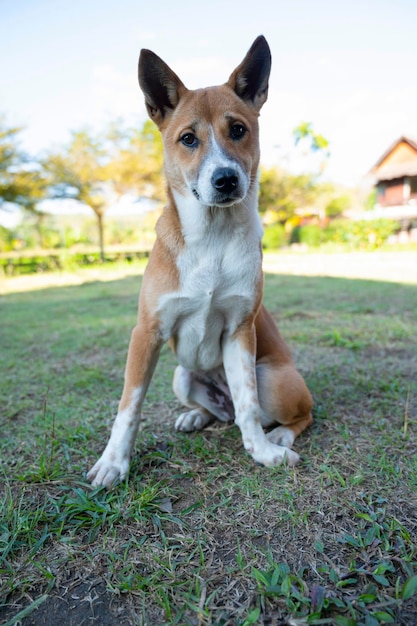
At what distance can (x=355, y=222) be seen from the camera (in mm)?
21578

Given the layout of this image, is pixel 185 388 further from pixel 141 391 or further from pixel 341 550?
pixel 341 550

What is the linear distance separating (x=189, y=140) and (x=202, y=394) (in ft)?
4.91

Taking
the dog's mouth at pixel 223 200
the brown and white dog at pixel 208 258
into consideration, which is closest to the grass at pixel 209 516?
the brown and white dog at pixel 208 258

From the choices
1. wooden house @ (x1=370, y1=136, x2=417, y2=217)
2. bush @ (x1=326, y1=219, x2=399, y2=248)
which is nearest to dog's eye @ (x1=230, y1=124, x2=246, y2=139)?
bush @ (x1=326, y1=219, x2=399, y2=248)

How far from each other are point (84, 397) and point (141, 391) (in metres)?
1.18

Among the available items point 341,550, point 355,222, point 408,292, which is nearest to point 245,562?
point 341,550

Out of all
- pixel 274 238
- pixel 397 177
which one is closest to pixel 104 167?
pixel 274 238

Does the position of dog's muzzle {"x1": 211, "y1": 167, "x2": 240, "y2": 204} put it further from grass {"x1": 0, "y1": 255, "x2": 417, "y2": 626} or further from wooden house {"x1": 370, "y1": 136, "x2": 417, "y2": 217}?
wooden house {"x1": 370, "y1": 136, "x2": 417, "y2": 217}

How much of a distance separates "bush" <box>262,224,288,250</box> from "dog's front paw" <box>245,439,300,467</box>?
25.5 meters

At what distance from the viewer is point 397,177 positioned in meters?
28.7

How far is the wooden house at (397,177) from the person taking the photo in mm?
27797

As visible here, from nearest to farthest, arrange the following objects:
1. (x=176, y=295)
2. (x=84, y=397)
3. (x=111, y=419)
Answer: (x=176, y=295)
(x=111, y=419)
(x=84, y=397)

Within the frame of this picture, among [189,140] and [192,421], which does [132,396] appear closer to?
[192,421]

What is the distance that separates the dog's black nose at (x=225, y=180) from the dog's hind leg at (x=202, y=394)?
→ 117cm
